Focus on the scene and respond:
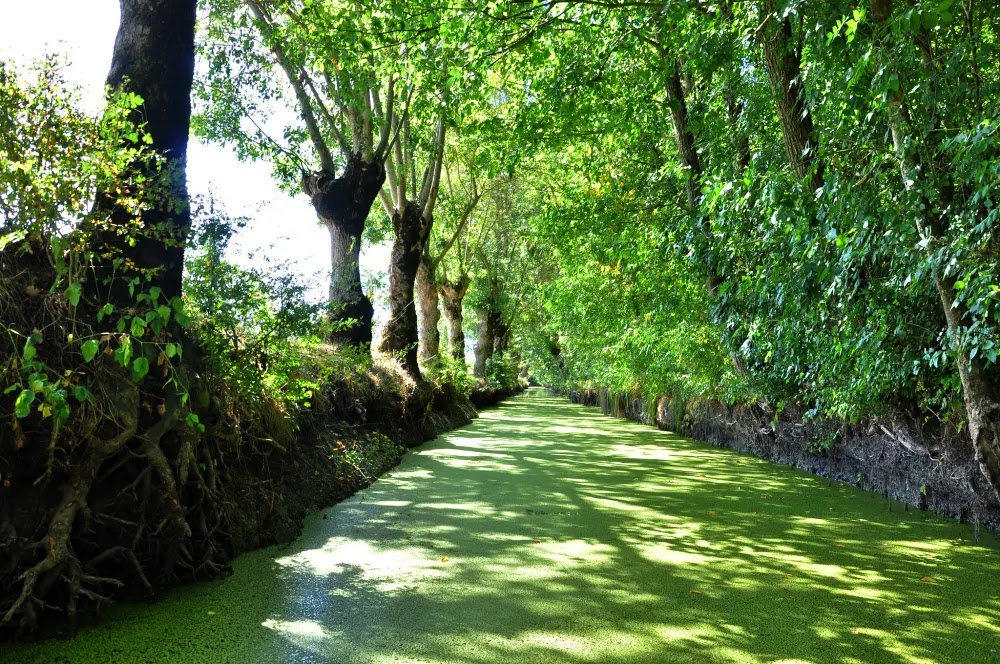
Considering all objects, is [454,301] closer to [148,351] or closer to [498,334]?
[498,334]

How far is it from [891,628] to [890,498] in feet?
10.8

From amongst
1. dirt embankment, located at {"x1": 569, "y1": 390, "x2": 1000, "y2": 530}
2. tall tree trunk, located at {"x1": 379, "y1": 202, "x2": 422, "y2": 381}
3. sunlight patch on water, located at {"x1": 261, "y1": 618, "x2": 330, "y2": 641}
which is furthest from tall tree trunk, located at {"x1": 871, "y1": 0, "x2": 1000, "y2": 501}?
tall tree trunk, located at {"x1": 379, "y1": 202, "x2": 422, "y2": 381}

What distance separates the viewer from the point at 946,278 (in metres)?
3.75

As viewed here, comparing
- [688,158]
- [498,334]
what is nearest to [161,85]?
[688,158]

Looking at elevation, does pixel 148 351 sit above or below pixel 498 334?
below

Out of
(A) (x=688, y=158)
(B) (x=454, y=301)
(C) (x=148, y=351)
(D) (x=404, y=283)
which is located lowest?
(C) (x=148, y=351)

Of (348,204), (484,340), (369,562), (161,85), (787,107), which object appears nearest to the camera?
(369,562)

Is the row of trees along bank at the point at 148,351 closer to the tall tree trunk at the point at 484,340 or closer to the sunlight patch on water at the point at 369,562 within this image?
the sunlight patch on water at the point at 369,562

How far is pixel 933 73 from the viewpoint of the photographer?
3.56 m

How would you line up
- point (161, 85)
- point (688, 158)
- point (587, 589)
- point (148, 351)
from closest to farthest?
1. point (148, 351)
2. point (587, 589)
3. point (161, 85)
4. point (688, 158)

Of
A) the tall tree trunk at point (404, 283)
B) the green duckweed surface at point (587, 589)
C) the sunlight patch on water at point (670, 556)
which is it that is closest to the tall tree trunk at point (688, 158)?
the green duckweed surface at point (587, 589)

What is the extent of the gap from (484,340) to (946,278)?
20052mm

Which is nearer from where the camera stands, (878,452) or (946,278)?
(946,278)

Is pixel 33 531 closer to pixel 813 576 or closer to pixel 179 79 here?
pixel 179 79
